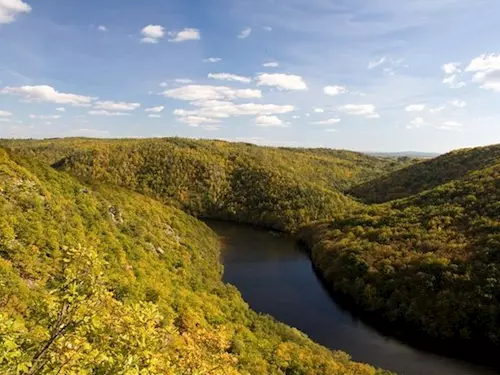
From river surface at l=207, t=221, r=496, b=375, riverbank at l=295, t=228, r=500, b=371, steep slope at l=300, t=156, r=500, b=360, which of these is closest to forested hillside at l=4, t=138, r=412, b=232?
river surface at l=207, t=221, r=496, b=375

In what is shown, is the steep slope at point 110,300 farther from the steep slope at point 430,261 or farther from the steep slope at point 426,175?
the steep slope at point 426,175

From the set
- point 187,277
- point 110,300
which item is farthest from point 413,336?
point 110,300

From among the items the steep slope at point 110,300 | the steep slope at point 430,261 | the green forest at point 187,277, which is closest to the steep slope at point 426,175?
the green forest at point 187,277

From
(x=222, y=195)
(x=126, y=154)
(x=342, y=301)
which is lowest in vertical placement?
(x=342, y=301)

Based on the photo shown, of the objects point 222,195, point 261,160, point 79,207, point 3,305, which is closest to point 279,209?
point 222,195

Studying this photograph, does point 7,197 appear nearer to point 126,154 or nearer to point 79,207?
point 79,207

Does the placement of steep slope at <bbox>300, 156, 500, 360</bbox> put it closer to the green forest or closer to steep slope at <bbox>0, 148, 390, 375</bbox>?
the green forest

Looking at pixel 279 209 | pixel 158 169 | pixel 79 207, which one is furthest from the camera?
pixel 158 169
